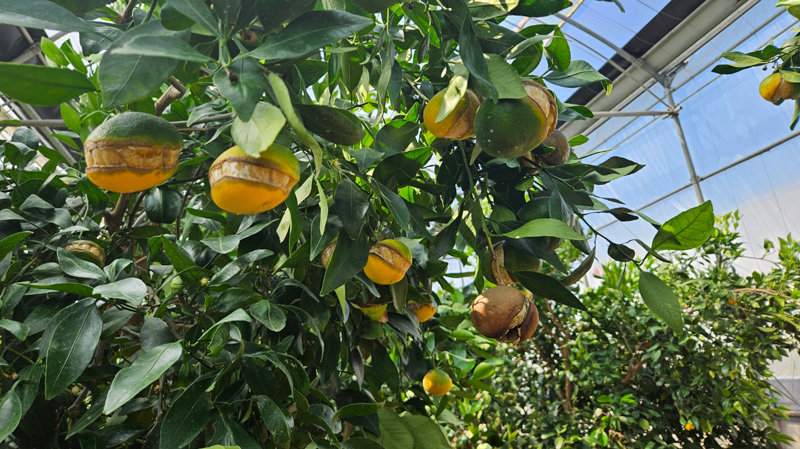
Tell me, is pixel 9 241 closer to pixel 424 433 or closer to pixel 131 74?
pixel 131 74

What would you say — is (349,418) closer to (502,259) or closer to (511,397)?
(502,259)

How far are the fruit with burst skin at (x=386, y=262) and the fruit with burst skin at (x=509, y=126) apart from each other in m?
0.16

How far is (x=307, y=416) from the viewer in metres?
0.59

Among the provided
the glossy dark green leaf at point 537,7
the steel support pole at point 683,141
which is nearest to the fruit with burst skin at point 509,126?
the glossy dark green leaf at point 537,7

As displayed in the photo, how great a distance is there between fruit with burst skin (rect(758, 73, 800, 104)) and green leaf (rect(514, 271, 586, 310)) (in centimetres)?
82

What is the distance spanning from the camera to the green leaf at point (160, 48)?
28 centimetres

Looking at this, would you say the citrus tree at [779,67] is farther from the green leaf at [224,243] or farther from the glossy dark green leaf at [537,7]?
the green leaf at [224,243]

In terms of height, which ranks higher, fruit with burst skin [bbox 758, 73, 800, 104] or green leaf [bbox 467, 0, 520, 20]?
fruit with burst skin [bbox 758, 73, 800, 104]

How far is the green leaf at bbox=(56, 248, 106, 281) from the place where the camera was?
1.76 ft

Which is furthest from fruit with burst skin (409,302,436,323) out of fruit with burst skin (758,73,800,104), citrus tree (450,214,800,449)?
citrus tree (450,214,800,449)

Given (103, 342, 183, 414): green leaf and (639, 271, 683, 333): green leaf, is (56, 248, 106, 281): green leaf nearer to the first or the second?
(103, 342, 183, 414): green leaf

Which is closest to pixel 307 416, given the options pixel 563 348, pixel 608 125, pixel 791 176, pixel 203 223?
pixel 203 223

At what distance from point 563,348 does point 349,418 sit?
1791 mm

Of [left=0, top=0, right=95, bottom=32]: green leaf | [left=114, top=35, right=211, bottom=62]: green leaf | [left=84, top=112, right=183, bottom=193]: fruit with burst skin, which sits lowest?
[left=84, top=112, right=183, bottom=193]: fruit with burst skin
